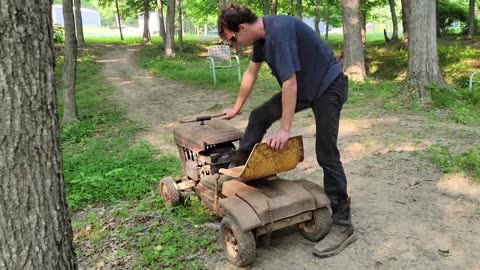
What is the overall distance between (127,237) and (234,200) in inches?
50.1

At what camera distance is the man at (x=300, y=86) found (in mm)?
3117

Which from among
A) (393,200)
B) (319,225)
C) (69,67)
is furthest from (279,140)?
(69,67)

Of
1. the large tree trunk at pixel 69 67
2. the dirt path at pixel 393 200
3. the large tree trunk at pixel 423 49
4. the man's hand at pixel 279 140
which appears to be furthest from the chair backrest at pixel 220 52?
the man's hand at pixel 279 140

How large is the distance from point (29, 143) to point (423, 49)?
25.9 ft

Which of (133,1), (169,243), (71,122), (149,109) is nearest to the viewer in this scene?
(169,243)

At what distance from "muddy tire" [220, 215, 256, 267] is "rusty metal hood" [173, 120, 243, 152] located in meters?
0.83

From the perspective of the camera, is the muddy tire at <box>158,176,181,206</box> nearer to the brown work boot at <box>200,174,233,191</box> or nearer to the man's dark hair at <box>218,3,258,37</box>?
the brown work boot at <box>200,174,233,191</box>

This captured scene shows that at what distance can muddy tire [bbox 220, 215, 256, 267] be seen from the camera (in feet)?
10.8

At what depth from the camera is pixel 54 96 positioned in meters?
2.35

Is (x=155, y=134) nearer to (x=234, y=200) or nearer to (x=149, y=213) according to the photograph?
(x=149, y=213)

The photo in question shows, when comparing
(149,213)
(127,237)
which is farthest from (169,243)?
(149,213)

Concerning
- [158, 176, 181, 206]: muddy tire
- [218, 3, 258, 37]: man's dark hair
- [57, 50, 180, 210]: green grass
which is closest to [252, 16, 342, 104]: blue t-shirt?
[218, 3, 258, 37]: man's dark hair

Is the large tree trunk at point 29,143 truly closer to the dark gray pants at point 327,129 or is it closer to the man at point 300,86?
the man at point 300,86

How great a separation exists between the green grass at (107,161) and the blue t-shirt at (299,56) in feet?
8.53
